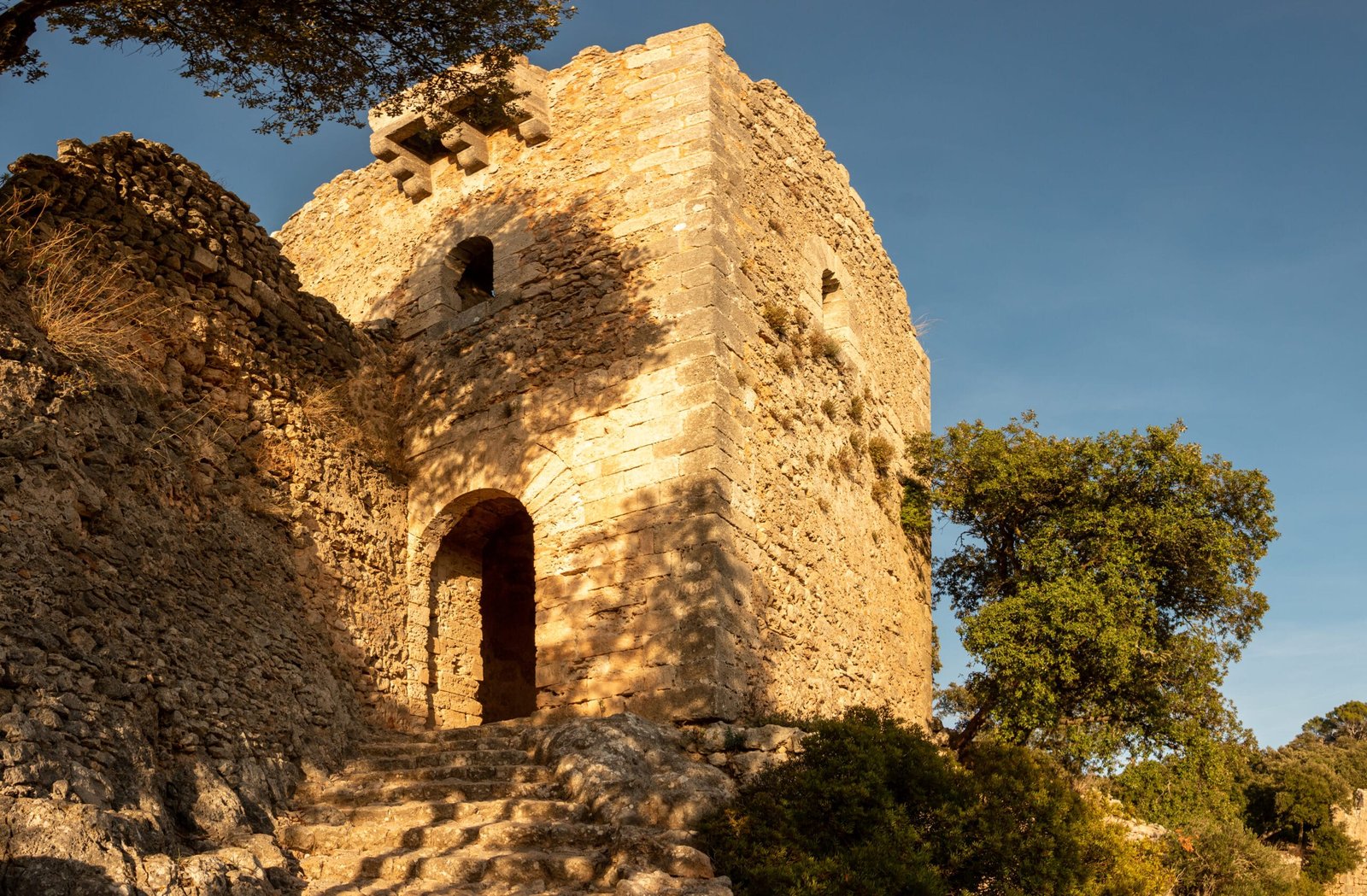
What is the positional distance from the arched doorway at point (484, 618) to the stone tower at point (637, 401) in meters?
0.03

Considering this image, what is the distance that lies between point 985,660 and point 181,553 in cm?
760

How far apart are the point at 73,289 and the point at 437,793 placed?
3.97 metres

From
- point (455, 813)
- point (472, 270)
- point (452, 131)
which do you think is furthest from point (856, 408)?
point (455, 813)

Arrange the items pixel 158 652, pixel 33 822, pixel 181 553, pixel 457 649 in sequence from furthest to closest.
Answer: pixel 457 649 < pixel 181 553 < pixel 158 652 < pixel 33 822

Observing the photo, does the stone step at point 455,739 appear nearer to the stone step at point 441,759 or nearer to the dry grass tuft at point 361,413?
the stone step at point 441,759

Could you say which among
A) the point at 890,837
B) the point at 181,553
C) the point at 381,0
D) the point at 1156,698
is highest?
the point at 381,0

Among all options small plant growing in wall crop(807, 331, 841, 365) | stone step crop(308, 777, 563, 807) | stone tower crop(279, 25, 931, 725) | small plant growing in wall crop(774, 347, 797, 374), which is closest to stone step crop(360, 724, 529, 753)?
stone tower crop(279, 25, 931, 725)

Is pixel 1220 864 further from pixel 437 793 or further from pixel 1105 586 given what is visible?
pixel 437 793

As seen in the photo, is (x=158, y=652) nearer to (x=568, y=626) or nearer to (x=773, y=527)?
(x=568, y=626)

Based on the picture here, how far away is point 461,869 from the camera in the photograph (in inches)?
270

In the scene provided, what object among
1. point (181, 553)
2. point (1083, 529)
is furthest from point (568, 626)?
point (1083, 529)

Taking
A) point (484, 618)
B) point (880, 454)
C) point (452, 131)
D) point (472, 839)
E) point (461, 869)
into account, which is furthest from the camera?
point (484, 618)

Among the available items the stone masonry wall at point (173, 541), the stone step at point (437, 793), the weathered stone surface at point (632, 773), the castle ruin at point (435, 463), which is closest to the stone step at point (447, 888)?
the castle ruin at point (435, 463)

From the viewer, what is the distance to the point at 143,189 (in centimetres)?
924
